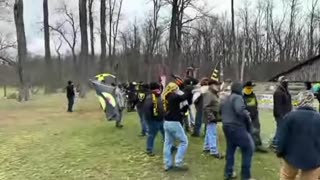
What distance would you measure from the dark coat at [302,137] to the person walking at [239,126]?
1795 millimetres

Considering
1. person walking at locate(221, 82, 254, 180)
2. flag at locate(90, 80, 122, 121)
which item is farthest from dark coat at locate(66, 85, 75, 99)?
person walking at locate(221, 82, 254, 180)

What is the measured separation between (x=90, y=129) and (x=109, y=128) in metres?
0.62

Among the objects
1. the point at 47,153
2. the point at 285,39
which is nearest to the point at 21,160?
the point at 47,153

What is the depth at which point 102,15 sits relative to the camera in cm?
3456

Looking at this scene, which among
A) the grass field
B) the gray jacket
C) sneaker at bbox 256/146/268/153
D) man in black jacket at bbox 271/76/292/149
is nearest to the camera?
the gray jacket

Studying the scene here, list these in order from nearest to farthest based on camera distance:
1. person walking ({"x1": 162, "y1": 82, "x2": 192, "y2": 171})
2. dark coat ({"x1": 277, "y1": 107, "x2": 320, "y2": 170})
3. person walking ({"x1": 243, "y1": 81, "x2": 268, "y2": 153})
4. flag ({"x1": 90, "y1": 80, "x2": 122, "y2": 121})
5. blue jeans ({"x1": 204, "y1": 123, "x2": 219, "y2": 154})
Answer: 1. dark coat ({"x1": 277, "y1": 107, "x2": 320, "y2": 170})
2. person walking ({"x1": 162, "y1": 82, "x2": 192, "y2": 171})
3. blue jeans ({"x1": 204, "y1": 123, "x2": 219, "y2": 154})
4. person walking ({"x1": 243, "y1": 81, "x2": 268, "y2": 153})
5. flag ({"x1": 90, "y1": 80, "x2": 122, "y2": 121})

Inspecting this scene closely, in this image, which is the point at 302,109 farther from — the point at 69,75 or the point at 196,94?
the point at 69,75

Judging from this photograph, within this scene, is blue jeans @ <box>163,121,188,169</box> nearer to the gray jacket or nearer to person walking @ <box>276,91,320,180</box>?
the gray jacket

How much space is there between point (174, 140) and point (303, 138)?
12.0ft

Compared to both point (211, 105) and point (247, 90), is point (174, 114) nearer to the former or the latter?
point (211, 105)

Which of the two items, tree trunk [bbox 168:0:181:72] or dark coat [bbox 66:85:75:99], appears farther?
tree trunk [bbox 168:0:181:72]

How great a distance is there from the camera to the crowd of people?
6.67 metres

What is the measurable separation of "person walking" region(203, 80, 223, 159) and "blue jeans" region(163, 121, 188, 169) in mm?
1259

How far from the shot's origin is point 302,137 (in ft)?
21.7
